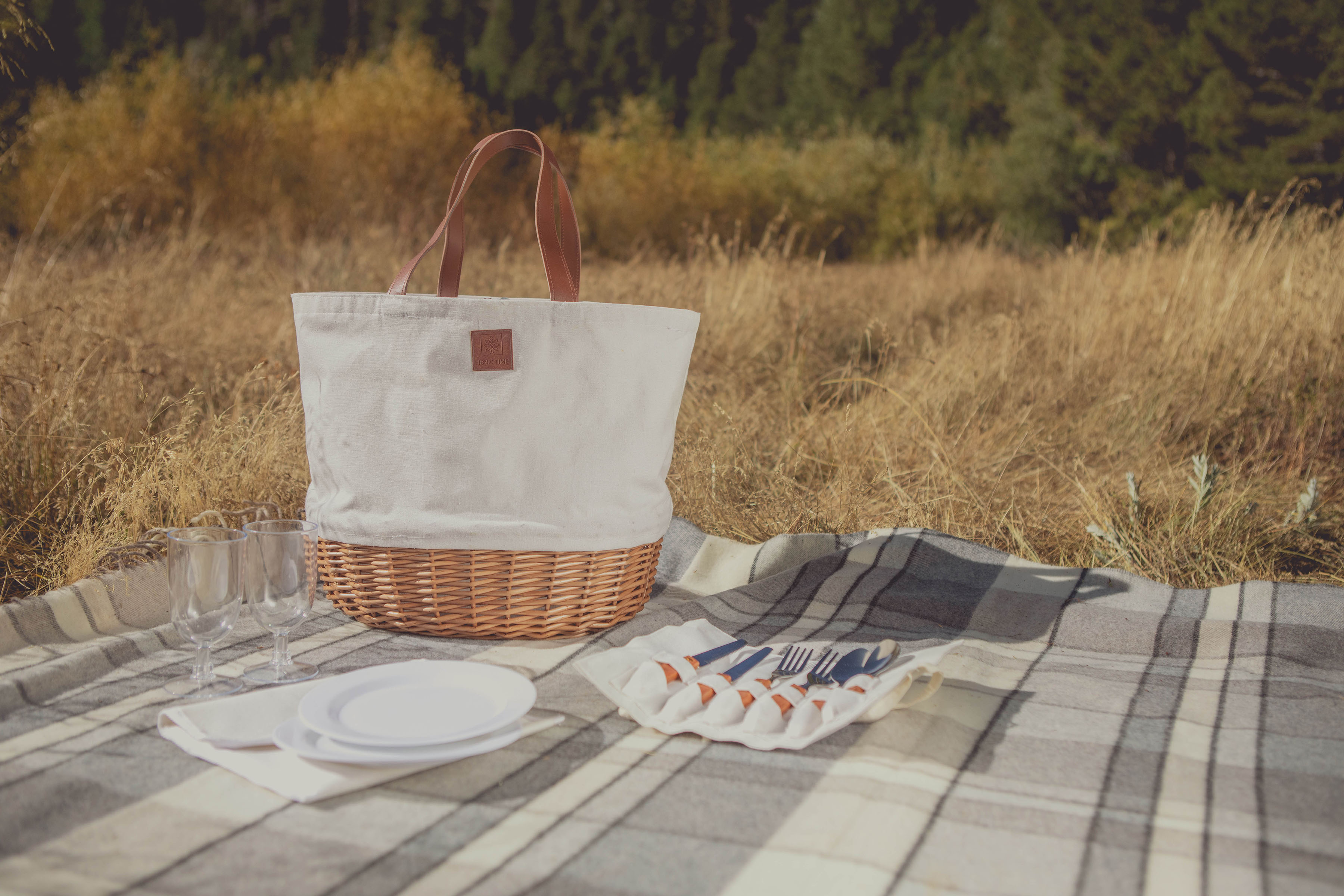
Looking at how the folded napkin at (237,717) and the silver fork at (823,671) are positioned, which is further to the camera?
the silver fork at (823,671)

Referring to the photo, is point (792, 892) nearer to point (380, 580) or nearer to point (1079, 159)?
point (380, 580)

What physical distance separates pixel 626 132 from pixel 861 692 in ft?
39.1

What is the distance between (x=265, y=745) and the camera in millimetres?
1214

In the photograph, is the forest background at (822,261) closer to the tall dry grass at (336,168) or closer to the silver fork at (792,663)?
the tall dry grass at (336,168)

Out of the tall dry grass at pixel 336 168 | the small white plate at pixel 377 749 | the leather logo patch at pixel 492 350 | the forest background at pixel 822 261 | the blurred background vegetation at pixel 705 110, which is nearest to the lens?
the small white plate at pixel 377 749

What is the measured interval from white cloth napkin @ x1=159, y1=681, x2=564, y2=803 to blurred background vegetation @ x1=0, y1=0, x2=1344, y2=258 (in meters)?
1.96

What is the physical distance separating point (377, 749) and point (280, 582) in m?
0.36

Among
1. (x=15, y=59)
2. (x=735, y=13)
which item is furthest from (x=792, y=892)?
(x=735, y=13)

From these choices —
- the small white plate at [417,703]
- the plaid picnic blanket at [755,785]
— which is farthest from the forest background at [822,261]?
the small white plate at [417,703]

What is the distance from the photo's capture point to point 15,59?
97.9 inches

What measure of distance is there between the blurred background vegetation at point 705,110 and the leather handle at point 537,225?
1.37 meters

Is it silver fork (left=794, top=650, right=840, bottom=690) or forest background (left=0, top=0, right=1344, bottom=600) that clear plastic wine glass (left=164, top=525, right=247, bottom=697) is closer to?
forest background (left=0, top=0, right=1344, bottom=600)

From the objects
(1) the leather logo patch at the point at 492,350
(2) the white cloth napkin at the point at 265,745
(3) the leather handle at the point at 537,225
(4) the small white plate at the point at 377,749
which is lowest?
(2) the white cloth napkin at the point at 265,745

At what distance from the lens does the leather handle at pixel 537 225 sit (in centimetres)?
171
